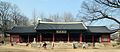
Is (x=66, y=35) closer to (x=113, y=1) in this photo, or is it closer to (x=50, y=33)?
(x=50, y=33)

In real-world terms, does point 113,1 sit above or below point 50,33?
above

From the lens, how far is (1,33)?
8262 centimetres

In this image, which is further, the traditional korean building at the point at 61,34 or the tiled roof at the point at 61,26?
the tiled roof at the point at 61,26

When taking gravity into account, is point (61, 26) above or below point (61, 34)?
above

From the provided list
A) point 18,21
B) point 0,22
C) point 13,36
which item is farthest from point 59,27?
point 18,21

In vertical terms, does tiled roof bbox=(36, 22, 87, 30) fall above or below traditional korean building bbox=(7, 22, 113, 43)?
above

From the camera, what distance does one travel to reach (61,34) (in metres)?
57.5

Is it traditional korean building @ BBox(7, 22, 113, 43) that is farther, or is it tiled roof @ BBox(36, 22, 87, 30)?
tiled roof @ BBox(36, 22, 87, 30)

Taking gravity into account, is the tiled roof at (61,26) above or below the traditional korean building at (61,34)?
above

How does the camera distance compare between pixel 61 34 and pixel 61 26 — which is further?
pixel 61 26

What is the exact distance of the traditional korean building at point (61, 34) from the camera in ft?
184

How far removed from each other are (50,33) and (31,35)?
4.57 meters

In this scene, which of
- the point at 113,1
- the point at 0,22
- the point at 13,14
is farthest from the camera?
the point at 13,14

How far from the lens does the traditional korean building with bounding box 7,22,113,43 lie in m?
56.2
